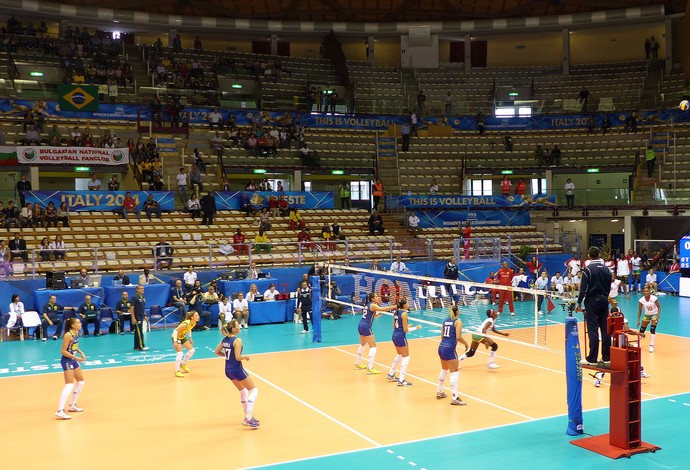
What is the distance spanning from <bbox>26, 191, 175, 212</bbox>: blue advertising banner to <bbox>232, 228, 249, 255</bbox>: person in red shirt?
4517 millimetres

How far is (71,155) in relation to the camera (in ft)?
107

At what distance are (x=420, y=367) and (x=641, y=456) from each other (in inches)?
291

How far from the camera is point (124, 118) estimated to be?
37.8 m

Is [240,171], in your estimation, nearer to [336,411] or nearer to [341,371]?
[341,371]

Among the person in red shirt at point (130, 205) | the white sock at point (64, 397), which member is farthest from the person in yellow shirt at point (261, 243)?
the white sock at point (64, 397)

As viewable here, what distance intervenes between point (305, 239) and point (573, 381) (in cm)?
2000

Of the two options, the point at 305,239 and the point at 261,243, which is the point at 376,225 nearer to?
the point at 305,239

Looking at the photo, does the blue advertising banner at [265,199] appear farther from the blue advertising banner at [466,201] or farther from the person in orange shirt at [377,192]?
the blue advertising banner at [466,201]

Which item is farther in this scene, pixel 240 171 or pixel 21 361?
pixel 240 171

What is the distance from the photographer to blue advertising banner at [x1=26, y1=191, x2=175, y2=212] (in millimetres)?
29656

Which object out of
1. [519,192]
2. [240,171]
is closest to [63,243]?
[240,171]

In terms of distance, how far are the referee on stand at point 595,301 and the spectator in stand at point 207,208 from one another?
69.6 ft

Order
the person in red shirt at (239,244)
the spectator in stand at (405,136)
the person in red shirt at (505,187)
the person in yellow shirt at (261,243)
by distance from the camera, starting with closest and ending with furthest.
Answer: the person in red shirt at (239,244) → the person in yellow shirt at (261,243) → the person in red shirt at (505,187) → the spectator in stand at (405,136)

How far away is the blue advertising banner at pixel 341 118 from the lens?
36.2 meters
